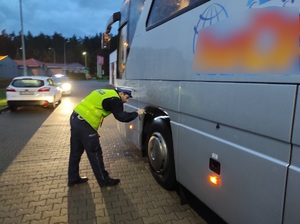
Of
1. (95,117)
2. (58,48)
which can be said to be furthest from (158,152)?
(58,48)

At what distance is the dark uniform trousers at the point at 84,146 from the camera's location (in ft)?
13.9

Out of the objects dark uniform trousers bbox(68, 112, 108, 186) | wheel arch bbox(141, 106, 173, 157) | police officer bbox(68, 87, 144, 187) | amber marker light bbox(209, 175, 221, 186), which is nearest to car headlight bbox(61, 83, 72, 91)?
wheel arch bbox(141, 106, 173, 157)

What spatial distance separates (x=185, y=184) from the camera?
344cm

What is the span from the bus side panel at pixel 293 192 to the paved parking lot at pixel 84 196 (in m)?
1.72

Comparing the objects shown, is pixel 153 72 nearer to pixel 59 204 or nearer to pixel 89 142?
pixel 89 142

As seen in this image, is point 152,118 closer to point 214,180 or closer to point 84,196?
point 84,196

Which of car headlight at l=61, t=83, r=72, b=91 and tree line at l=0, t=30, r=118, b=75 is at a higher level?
tree line at l=0, t=30, r=118, b=75

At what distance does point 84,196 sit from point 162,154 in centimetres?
122

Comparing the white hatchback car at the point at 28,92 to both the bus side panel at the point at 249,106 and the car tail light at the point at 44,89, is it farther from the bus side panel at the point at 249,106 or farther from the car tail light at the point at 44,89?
the bus side panel at the point at 249,106

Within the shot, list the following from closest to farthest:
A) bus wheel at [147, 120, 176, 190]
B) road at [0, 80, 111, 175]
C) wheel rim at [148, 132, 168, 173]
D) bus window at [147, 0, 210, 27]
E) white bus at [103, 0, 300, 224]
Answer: white bus at [103, 0, 300, 224] → bus window at [147, 0, 210, 27] → bus wheel at [147, 120, 176, 190] → wheel rim at [148, 132, 168, 173] → road at [0, 80, 111, 175]

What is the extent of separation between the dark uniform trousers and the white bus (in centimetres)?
81

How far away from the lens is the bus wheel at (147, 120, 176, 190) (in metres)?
3.90

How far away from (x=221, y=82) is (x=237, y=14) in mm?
547

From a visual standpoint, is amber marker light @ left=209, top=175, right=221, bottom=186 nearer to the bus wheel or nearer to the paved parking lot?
the paved parking lot
